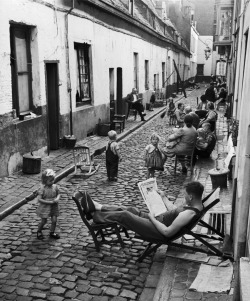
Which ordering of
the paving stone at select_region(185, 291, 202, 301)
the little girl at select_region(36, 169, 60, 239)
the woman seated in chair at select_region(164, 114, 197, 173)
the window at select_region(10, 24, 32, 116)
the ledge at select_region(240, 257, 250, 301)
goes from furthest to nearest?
the window at select_region(10, 24, 32, 116) → the woman seated in chair at select_region(164, 114, 197, 173) → the little girl at select_region(36, 169, 60, 239) → the paving stone at select_region(185, 291, 202, 301) → the ledge at select_region(240, 257, 250, 301)

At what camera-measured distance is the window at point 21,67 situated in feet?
32.9

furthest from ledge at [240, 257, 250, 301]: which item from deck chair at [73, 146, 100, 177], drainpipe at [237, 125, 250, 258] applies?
deck chair at [73, 146, 100, 177]

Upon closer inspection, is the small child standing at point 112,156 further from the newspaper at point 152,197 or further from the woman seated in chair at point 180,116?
the woman seated in chair at point 180,116

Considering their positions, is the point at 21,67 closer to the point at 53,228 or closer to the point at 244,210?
the point at 53,228

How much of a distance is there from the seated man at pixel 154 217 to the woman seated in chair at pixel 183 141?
4102mm

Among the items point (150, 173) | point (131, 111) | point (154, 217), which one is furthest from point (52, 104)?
point (131, 111)

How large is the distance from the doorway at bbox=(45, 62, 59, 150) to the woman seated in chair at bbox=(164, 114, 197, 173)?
4104 millimetres

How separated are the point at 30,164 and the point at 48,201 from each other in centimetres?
369

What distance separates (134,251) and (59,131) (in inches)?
296

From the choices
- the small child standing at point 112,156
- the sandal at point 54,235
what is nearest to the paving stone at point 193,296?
the sandal at point 54,235

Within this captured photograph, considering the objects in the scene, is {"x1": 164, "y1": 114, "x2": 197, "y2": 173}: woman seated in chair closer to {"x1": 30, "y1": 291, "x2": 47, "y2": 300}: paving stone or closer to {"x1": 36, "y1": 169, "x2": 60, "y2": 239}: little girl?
{"x1": 36, "y1": 169, "x2": 60, "y2": 239}: little girl

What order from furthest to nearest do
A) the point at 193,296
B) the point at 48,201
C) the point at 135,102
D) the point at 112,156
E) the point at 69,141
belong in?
1. the point at 135,102
2. the point at 69,141
3. the point at 112,156
4. the point at 48,201
5. the point at 193,296

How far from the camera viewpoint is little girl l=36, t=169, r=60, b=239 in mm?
6164

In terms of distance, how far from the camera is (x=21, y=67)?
34.7 ft
